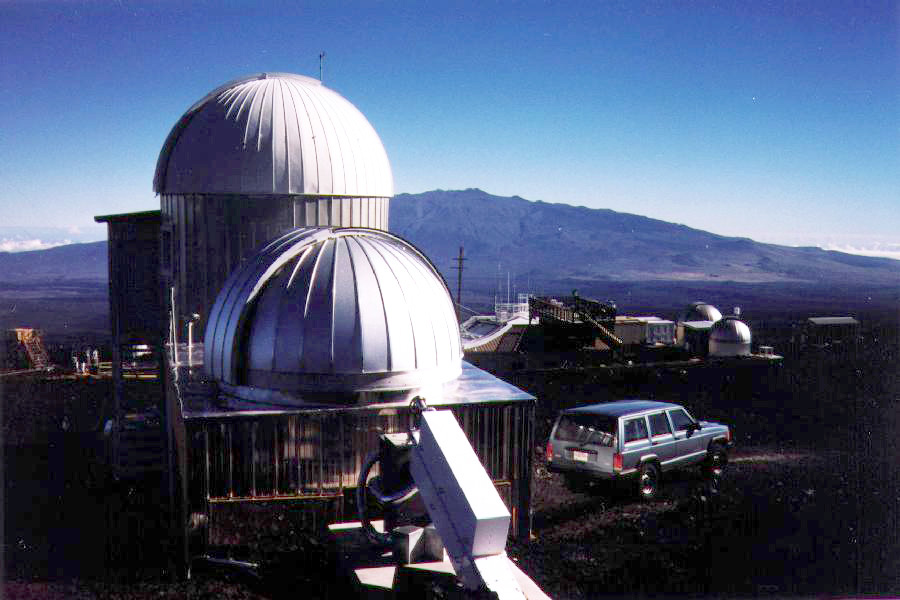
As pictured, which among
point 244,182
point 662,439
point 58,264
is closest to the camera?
point 662,439

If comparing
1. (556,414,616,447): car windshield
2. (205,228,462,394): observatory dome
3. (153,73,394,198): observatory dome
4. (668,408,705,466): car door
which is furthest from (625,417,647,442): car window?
(153,73,394,198): observatory dome

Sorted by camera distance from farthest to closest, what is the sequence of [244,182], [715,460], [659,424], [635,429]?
[244,182] < [715,460] < [659,424] < [635,429]

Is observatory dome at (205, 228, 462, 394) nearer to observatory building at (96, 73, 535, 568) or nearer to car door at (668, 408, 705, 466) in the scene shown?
observatory building at (96, 73, 535, 568)

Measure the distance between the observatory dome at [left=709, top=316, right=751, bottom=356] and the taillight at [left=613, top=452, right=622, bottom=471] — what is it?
19.1 metres

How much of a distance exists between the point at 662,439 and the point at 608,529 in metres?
2.53

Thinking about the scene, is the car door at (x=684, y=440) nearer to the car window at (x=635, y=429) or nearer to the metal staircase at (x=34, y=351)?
the car window at (x=635, y=429)

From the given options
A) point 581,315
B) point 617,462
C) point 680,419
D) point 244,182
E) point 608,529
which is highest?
point 244,182

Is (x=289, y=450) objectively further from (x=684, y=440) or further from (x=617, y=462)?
(x=684, y=440)

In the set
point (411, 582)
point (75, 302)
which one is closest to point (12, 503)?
point (411, 582)

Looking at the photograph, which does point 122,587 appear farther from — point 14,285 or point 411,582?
point 14,285

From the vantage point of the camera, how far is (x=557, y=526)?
12484 mm

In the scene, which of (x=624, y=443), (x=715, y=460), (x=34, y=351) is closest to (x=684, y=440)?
(x=715, y=460)

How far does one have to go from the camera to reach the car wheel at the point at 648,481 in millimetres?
13680

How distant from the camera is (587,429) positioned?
13.8 m
